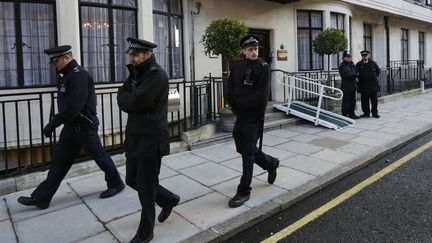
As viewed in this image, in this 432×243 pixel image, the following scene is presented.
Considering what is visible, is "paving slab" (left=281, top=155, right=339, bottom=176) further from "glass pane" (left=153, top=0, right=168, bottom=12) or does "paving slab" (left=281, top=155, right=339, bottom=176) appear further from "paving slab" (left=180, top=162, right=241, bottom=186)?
"glass pane" (left=153, top=0, right=168, bottom=12)

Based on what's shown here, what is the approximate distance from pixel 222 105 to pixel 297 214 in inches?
185

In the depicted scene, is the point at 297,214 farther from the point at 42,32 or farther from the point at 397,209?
the point at 42,32

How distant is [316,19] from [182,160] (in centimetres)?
853

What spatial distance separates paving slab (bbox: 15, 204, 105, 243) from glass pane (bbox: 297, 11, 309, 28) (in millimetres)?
9834

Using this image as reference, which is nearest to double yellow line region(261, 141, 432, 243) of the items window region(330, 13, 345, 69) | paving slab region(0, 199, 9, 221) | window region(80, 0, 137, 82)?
paving slab region(0, 199, 9, 221)

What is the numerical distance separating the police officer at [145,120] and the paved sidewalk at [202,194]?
47cm

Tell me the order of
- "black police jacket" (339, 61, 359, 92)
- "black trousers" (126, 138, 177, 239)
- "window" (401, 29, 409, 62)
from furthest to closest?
"window" (401, 29, 409, 62), "black police jacket" (339, 61, 359, 92), "black trousers" (126, 138, 177, 239)

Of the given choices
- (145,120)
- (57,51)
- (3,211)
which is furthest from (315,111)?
(3,211)

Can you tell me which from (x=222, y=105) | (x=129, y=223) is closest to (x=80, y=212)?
(x=129, y=223)

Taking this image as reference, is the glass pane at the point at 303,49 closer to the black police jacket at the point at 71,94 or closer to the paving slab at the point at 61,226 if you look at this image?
the black police jacket at the point at 71,94

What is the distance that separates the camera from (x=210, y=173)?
17.9 feet

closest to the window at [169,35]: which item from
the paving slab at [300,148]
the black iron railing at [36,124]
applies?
the black iron railing at [36,124]

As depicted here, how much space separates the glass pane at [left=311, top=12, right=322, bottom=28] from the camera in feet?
40.8

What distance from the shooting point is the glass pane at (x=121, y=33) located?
7312 mm
